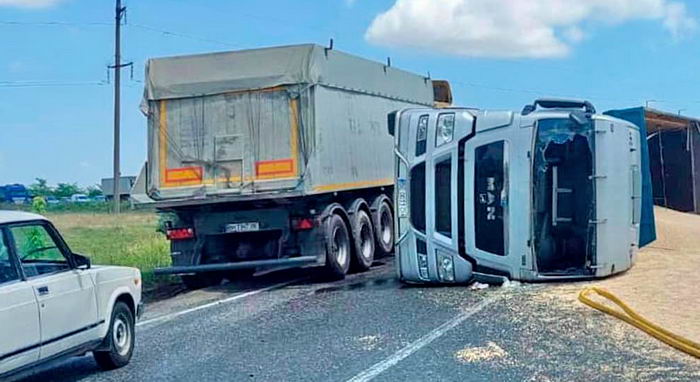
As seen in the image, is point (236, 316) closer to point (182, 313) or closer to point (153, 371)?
point (182, 313)

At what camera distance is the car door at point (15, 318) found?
7.50 meters

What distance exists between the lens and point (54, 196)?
8306 cm

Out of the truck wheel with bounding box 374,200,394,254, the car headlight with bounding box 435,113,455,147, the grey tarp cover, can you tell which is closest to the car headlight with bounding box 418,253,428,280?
the car headlight with bounding box 435,113,455,147

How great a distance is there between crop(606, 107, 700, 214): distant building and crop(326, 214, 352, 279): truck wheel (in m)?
10.4

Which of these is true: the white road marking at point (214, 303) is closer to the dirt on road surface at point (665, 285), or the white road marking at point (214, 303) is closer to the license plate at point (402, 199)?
the license plate at point (402, 199)

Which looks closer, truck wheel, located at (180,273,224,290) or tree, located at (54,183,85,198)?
truck wheel, located at (180,273,224,290)

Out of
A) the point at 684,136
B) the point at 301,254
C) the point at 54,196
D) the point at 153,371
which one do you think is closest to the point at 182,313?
the point at 301,254

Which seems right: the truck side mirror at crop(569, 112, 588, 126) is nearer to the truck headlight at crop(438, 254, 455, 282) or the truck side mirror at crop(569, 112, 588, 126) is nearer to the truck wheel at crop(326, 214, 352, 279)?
the truck headlight at crop(438, 254, 455, 282)

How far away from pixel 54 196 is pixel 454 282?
7389cm

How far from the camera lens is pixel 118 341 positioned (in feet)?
30.9

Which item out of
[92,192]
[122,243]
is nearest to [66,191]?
[92,192]

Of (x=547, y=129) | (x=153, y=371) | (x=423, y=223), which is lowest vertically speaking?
(x=153, y=371)

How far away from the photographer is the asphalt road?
27.9ft

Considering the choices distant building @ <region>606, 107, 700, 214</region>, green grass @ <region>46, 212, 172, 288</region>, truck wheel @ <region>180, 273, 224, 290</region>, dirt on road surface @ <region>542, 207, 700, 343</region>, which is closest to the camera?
dirt on road surface @ <region>542, 207, 700, 343</region>
